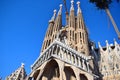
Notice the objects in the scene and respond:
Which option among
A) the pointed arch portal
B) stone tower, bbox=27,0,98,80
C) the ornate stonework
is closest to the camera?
stone tower, bbox=27,0,98,80

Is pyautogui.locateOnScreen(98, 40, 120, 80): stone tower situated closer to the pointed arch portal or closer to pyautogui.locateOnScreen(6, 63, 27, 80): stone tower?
the pointed arch portal

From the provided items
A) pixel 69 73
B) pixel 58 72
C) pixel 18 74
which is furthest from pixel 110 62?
pixel 18 74

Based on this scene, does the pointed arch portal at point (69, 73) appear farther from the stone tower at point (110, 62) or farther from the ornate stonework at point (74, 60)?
the stone tower at point (110, 62)

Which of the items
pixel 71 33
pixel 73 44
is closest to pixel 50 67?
pixel 73 44

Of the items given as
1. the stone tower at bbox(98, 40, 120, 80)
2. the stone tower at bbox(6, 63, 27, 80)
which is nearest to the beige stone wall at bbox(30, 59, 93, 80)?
the stone tower at bbox(98, 40, 120, 80)

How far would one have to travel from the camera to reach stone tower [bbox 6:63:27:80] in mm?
30523

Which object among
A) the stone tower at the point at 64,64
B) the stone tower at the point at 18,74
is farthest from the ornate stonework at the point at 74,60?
the stone tower at the point at 18,74

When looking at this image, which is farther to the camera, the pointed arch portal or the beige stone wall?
the pointed arch portal

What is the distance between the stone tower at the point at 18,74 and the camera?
30.5m

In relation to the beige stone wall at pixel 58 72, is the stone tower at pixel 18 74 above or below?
above

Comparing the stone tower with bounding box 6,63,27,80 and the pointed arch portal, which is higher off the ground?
the stone tower with bounding box 6,63,27,80

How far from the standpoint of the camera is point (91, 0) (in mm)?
8414

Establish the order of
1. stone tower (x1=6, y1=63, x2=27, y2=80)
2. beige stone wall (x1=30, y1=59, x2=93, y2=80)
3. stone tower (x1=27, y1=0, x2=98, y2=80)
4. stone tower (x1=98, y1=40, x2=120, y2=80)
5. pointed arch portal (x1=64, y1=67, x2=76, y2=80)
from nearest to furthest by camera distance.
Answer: beige stone wall (x1=30, y1=59, x2=93, y2=80) → stone tower (x1=27, y1=0, x2=98, y2=80) → pointed arch portal (x1=64, y1=67, x2=76, y2=80) → stone tower (x1=98, y1=40, x2=120, y2=80) → stone tower (x1=6, y1=63, x2=27, y2=80)

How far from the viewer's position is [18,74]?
3056 cm
